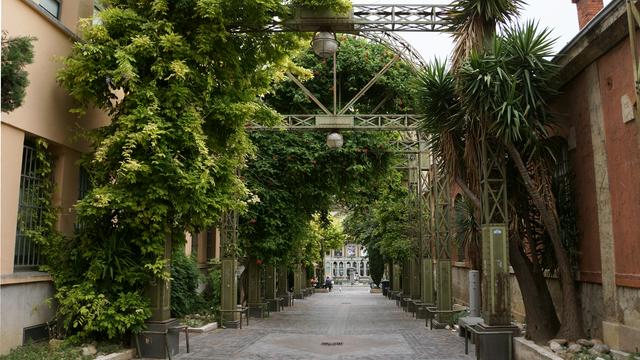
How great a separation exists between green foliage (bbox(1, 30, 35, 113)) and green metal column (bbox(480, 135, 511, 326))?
7.27m

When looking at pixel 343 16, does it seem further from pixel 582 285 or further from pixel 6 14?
pixel 582 285

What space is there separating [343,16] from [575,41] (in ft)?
12.8

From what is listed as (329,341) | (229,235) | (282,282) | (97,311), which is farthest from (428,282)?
(97,311)

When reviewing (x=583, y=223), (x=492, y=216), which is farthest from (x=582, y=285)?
(x=492, y=216)

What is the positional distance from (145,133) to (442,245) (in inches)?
431

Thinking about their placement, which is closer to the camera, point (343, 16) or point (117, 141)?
point (117, 141)

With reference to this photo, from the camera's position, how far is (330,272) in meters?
96.1

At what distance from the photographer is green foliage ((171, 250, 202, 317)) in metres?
15.6

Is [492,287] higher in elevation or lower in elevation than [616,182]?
lower

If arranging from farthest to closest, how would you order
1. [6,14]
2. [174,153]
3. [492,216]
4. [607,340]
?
[492,216] < [174,153] < [607,340] < [6,14]

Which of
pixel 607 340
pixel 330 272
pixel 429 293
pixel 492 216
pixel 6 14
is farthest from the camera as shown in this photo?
pixel 330 272

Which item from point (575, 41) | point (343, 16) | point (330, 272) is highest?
point (343, 16)

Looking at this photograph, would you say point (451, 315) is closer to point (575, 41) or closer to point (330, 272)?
point (575, 41)

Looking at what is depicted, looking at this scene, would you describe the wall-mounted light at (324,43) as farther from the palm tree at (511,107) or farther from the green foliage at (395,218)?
the green foliage at (395,218)
